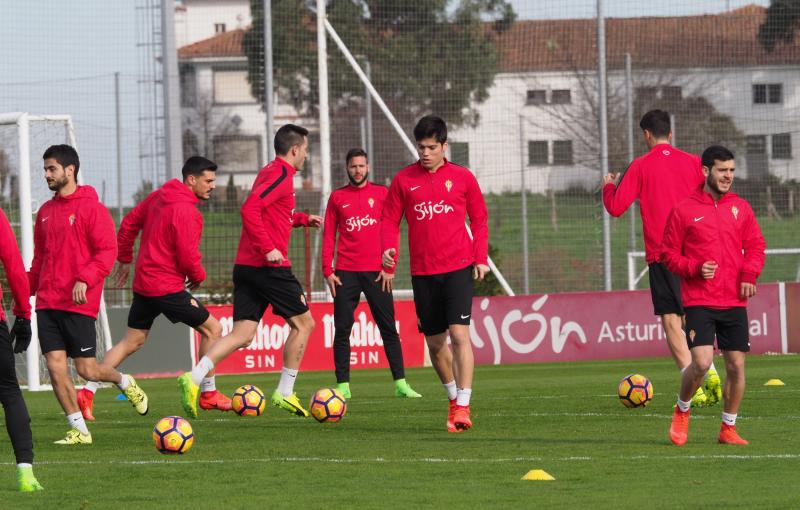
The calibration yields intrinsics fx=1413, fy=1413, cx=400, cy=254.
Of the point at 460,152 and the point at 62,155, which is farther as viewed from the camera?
the point at 460,152

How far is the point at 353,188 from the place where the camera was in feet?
44.1

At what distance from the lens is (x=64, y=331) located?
10.1m

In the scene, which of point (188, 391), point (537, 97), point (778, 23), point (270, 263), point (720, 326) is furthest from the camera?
point (537, 97)

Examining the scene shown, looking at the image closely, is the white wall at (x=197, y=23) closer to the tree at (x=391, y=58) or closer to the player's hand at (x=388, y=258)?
the tree at (x=391, y=58)

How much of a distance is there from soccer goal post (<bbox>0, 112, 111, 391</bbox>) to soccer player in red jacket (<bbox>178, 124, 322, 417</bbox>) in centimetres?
490

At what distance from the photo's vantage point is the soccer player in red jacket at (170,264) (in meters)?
11.6

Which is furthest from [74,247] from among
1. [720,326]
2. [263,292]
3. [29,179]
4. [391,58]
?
[391,58]

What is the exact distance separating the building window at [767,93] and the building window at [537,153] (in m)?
3.47

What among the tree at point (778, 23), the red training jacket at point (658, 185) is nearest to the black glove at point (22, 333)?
the red training jacket at point (658, 185)

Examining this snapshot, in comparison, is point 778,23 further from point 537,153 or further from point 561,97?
point 537,153

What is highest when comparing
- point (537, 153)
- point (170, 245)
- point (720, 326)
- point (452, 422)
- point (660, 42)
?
point (660, 42)

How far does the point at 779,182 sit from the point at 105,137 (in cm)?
1102

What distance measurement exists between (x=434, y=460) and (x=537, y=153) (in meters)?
14.7

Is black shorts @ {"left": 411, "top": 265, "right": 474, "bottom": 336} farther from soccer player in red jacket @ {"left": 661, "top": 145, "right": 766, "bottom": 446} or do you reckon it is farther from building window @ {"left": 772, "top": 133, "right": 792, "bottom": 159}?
building window @ {"left": 772, "top": 133, "right": 792, "bottom": 159}
